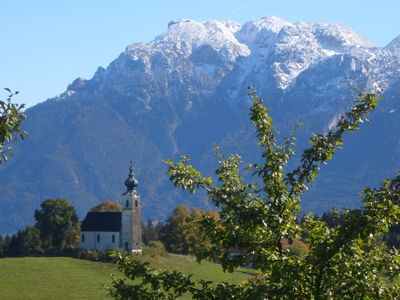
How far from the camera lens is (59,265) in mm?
86000

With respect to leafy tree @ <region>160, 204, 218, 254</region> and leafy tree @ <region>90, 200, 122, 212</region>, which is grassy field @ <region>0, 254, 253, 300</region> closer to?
leafy tree @ <region>160, 204, 218, 254</region>

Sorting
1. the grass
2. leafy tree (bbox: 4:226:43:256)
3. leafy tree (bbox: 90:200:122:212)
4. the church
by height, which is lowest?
the grass

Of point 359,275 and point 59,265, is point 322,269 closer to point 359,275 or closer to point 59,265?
point 359,275

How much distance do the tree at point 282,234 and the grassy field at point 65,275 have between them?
4813cm

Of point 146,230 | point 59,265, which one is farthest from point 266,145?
point 146,230

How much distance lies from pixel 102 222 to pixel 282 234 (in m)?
99.2

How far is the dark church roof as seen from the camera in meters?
110

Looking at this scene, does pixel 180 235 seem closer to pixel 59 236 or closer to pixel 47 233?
pixel 59 236

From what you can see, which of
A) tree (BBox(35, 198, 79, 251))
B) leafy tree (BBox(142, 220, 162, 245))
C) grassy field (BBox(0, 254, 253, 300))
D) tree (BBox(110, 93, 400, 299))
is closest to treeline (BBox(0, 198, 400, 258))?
tree (BBox(35, 198, 79, 251))

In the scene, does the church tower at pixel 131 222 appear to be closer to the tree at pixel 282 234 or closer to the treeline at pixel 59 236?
the treeline at pixel 59 236

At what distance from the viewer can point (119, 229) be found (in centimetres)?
10981

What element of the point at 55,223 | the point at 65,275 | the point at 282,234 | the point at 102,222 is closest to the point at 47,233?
the point at 55,223

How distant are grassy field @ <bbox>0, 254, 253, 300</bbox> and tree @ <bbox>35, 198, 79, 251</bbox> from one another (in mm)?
10554

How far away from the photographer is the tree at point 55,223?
102 meters
